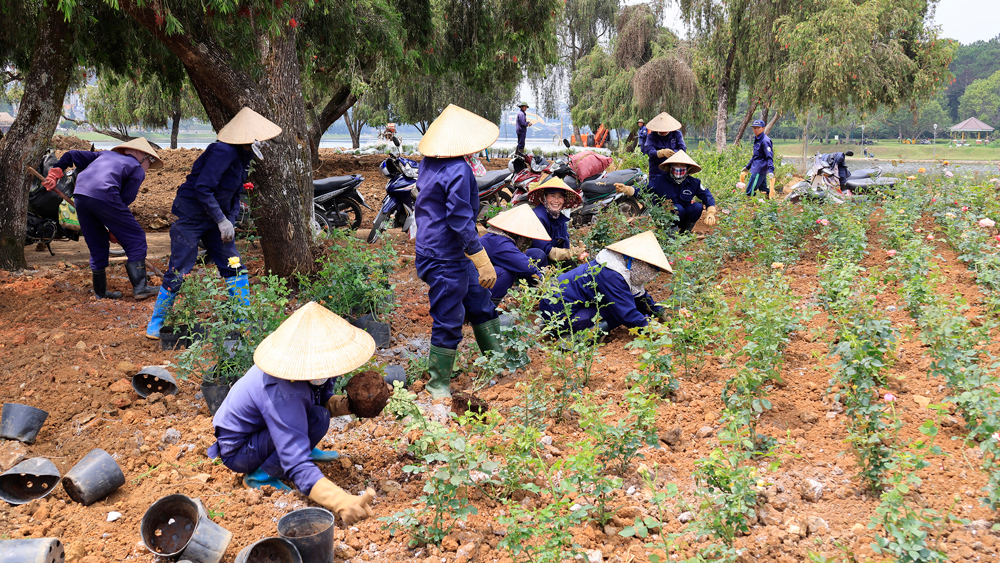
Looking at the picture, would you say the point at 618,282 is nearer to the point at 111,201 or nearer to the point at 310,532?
the point at 310,532

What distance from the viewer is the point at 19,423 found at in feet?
11.4

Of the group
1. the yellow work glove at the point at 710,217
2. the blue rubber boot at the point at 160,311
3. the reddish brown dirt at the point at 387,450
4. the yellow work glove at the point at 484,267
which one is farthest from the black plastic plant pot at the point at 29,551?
the yellow work glove at the point at 710,217

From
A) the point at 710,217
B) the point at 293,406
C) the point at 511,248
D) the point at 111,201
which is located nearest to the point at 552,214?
the point at 511,248

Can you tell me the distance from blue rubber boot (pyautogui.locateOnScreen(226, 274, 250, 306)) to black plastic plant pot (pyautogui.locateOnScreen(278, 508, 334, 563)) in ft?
6.01

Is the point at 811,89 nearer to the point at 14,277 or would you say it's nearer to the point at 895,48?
the point at 895,48

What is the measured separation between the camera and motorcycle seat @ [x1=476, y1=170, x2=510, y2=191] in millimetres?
9234

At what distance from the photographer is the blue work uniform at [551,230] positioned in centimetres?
540

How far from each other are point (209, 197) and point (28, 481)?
242 cm

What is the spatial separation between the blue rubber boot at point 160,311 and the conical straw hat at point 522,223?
2.47 m

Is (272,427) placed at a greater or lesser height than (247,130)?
lesser

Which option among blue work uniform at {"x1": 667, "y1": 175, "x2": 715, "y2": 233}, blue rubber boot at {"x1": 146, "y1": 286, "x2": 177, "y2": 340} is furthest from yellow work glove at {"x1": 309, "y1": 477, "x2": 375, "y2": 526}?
blue work uniform at {"x1": 667, "y1": 175, "x2": 715, "y2": 233}

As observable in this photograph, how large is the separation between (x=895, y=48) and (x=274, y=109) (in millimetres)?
16872

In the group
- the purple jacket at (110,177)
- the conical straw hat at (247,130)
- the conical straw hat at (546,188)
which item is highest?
the conical straw hat at (247,130)

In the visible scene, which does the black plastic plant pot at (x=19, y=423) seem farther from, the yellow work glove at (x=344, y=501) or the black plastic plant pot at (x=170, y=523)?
the yellow work glove at (x=344, y=501)
